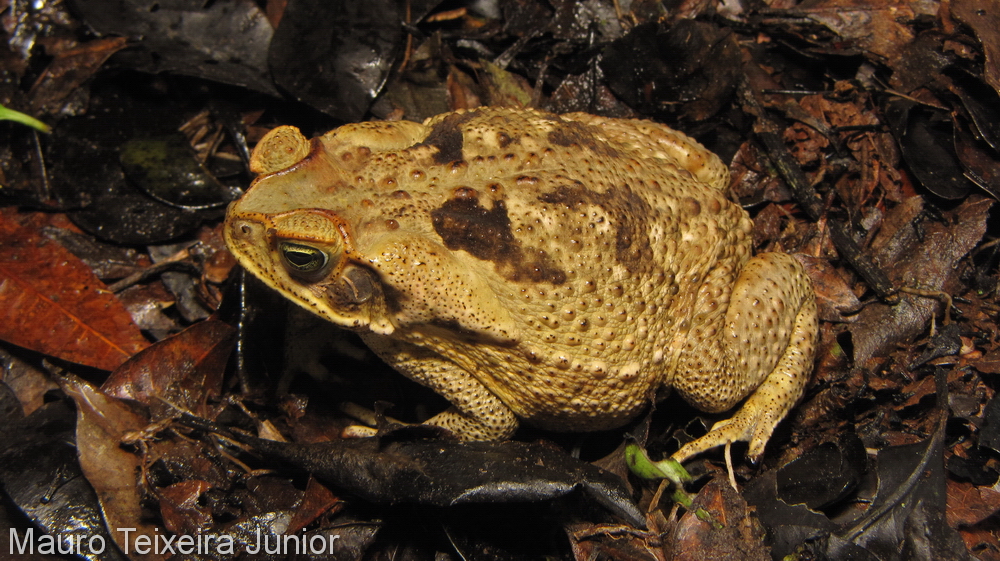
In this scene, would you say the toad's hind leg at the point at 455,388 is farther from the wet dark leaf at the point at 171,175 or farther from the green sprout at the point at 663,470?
the wet dark leaf at the point at 171,175

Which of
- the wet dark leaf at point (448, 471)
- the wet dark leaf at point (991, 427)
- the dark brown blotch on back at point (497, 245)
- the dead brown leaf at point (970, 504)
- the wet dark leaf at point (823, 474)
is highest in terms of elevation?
the dark brown blotch on back at point (497, 245)

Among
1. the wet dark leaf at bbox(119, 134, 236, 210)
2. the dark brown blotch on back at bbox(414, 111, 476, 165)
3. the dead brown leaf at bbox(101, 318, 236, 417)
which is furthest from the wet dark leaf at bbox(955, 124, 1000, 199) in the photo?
the wet dark leaf at bbox(119, 134, 236, 210)

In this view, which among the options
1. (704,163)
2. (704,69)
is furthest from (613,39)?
(704,163)

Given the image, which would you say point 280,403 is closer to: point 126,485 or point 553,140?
point 126,485

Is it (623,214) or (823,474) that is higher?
(623,214)

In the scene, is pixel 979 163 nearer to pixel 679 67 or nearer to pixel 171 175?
pixel 679 67

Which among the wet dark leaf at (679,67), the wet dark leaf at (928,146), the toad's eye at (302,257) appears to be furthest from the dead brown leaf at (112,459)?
the wet dark leaf at (928,146)

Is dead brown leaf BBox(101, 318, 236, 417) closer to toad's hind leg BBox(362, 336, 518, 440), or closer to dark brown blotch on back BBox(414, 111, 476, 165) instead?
toad's hind leg BBox(362, 336, 518, 440)

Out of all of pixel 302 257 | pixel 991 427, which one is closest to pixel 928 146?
pixel 991 427
